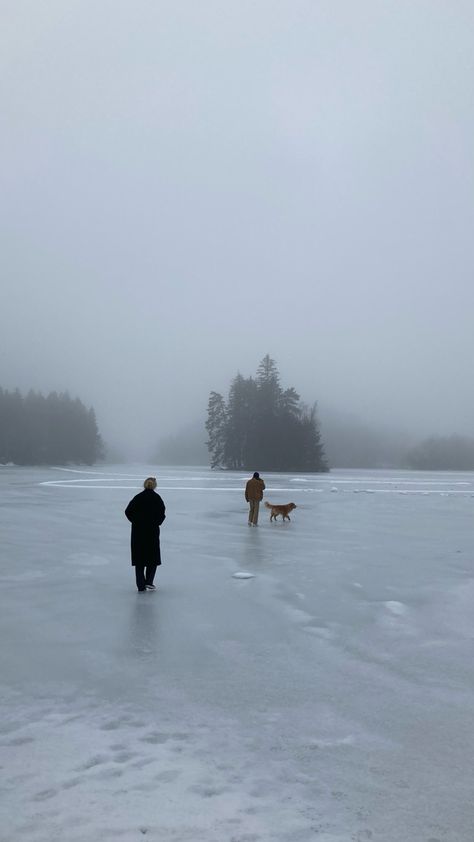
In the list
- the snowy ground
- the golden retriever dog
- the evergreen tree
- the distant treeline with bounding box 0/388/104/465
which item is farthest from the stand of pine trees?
the snowy ground

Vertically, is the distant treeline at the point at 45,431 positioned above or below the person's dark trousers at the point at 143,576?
above

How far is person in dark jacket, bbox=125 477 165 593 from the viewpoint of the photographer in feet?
33.5

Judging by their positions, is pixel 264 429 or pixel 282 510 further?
pixel 264 429

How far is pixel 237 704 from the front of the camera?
542cm

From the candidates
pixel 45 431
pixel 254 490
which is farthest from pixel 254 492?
pixel 45 431

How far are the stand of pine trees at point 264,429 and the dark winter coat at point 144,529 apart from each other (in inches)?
3785

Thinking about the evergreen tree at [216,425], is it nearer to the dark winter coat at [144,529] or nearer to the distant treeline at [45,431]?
the distant treeline at [45,431]

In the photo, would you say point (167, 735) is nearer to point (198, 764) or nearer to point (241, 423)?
point (198, 764)

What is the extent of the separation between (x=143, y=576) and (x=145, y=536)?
23.5 inches


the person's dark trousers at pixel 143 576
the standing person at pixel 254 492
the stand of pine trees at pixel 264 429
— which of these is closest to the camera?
the person's dark trousers at pixel 143 576

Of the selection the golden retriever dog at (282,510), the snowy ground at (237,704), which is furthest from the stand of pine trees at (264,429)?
the snowy ground at (237,704)

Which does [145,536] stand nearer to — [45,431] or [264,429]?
[264,429]

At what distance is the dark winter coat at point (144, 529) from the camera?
10242mm

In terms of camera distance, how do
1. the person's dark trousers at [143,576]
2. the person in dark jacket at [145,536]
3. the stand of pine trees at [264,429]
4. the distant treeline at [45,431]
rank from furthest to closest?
the distant treeline at [45,431]
the stand of pine trees at [264,429]
the person in dark jacket at [145,536]
the person's dark trousers at [143,576]
